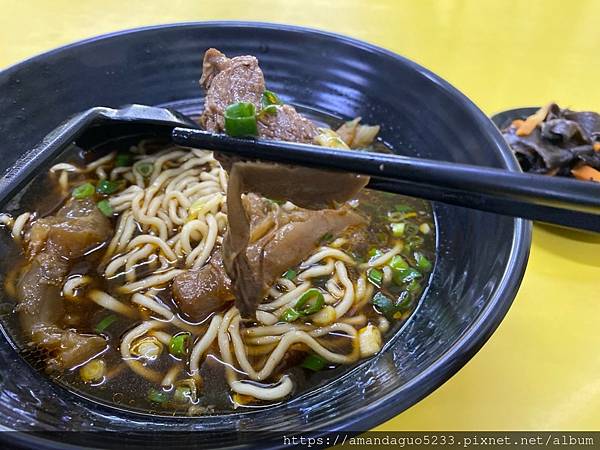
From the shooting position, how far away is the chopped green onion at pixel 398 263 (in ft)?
5.67

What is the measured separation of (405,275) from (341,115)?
0.85 metres

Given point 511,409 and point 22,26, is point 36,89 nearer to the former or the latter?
point 22,26

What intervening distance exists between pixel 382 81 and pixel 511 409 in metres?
1.28

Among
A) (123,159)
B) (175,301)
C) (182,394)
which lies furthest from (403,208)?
(123,159)

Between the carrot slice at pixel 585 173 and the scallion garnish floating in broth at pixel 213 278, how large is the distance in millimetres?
673

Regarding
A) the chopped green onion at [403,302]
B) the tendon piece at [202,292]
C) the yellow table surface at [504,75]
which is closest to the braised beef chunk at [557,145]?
the yellow table surface at [504,75]

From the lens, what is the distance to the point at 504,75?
2809mm

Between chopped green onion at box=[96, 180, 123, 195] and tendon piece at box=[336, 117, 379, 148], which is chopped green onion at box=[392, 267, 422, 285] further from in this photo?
chopped green onion at box=[96, 180, 123, 195]

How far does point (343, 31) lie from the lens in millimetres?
3133

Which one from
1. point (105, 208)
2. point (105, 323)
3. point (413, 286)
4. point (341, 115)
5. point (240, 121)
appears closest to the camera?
point (240, 121)

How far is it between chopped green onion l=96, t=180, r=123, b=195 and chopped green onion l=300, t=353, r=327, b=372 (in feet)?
3.45

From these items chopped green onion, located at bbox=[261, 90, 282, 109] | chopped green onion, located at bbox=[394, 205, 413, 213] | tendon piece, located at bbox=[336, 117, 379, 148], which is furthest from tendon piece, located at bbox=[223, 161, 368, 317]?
tendon piece, located at bbox=[336, 117, 379, 148]

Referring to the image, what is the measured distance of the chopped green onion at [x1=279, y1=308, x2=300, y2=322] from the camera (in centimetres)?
Answer: 158

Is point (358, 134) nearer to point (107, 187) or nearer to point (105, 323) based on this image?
point (107, 187)
